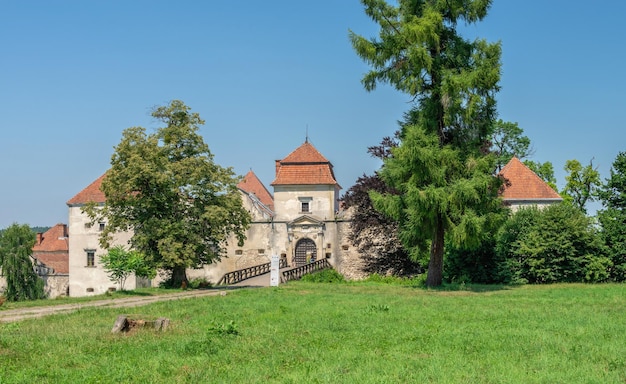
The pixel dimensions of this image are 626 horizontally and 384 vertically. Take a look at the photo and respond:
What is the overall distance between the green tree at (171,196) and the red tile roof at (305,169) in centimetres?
1485

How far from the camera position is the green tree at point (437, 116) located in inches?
939

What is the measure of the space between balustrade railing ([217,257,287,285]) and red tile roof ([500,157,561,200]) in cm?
1616

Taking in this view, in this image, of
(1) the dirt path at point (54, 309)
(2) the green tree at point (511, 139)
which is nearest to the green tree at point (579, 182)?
(2) the green tree at point (511, 139)

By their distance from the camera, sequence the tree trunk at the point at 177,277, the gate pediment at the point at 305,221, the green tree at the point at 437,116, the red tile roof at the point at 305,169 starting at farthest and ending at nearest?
the red tile roof at the point at 305,169, the gate pediment at the point at 305,221, the tree trunk at the point at 177,277, the green tree at the point at 437,116

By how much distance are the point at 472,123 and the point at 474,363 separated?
1681cm

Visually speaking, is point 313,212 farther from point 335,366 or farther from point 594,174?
point 335,366

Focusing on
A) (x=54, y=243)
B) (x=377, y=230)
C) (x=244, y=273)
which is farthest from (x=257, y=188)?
(x=54, y=243)

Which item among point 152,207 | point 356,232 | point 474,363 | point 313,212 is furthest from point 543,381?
point 313,212

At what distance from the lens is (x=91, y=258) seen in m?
47.2

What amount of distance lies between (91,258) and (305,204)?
1626 centimetres

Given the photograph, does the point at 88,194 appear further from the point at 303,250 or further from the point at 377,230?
the point at 377,230

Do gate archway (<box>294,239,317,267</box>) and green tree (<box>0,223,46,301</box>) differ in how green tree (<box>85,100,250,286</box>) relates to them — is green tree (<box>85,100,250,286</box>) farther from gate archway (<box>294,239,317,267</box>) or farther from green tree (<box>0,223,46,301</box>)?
green tree (<box>0,223,46,301</box>)

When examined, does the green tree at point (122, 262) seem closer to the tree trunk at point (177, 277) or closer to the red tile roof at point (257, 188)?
the tree trunk at point (177, 277)

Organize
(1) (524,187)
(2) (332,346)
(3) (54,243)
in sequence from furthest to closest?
(3) (54,243) < (1) (524,187) < (2) (332,346)
